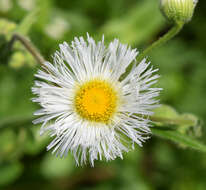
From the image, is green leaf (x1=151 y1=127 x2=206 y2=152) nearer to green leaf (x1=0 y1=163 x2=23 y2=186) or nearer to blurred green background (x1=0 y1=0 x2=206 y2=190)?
blurred green background (x1=0 y1=0 x2=206 y2=190)

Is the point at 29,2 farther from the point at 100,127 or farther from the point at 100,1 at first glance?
the point at 100,127

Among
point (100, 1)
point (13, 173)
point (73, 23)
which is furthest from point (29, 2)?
point (13, 173)

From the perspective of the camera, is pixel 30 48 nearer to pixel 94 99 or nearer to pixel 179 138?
pixel 94 99

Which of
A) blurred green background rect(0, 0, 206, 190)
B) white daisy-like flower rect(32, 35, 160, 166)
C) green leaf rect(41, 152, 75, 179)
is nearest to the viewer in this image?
white daisy-like flower rect(32, 35, 160, 166)

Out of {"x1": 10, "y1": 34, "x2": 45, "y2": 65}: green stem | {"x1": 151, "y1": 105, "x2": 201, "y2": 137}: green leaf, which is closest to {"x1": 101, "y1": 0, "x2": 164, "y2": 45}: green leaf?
{"x1": 10, "y1": 34, "x2": 45, "y2": 65}: green stem

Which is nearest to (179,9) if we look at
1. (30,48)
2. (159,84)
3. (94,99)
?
(94,99)
